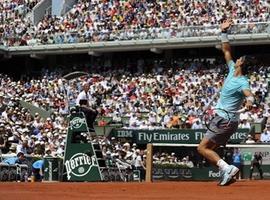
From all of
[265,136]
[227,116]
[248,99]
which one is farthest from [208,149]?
[265,136]

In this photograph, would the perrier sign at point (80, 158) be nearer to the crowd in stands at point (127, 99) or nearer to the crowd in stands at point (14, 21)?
the crowd in stands at point (127, 99)

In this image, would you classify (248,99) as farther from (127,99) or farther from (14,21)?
(14,21)

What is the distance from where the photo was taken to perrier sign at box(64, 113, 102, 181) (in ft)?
59.5

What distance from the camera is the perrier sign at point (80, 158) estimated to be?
18.1m

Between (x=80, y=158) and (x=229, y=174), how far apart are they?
7524 mm

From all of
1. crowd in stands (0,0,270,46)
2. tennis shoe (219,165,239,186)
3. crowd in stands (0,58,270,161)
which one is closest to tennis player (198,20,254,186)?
tennis shoe (219,165,239,186)

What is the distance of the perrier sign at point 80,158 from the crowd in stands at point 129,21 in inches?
655

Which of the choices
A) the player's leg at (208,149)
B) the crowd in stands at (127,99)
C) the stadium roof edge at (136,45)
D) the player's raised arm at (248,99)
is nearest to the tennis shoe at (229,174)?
the player's leg at (208,149)

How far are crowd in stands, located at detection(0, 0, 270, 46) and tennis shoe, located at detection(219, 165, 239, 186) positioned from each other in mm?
22318

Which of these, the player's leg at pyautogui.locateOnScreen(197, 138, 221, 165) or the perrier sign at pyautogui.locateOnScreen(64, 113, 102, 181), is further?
the perrier sign at pyautogui.locateOnScreen(64, 113, 102, 181)

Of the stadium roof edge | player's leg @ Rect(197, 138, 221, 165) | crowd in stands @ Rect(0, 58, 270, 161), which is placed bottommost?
player's leg @ Rect(197, 138, 221, 165)

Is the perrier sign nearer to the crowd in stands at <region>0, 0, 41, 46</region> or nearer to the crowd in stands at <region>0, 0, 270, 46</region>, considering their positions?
the crowd in stands at <region>0, 0, 270, 46</region>

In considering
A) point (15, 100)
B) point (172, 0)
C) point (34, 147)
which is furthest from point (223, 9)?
point (34, 147)

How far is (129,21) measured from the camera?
1527 inches
